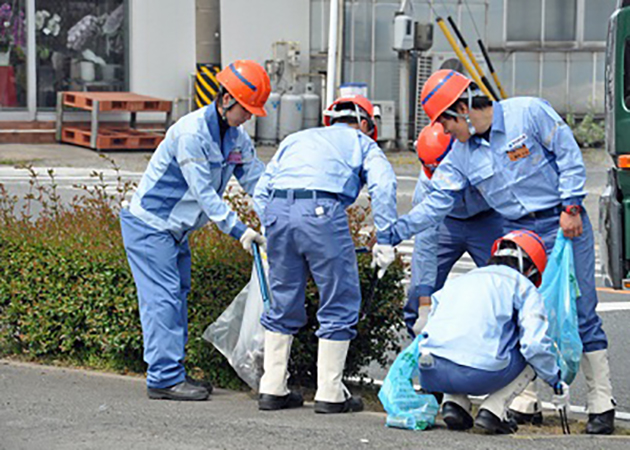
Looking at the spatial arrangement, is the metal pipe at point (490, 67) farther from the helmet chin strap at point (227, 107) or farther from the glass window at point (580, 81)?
the helmet chin strap at point (227, 107)

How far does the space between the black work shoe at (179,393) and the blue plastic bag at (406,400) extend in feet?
3.52

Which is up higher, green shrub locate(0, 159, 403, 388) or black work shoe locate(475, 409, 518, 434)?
green shrub locate(0, 159, 403, 388)

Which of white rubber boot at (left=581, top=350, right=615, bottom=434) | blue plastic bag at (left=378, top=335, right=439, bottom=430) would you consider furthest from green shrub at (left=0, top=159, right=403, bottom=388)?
white rubber boot at (left=581, top=350, right=615, bottom=434)

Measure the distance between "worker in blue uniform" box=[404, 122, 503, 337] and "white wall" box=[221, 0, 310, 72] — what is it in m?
16.8

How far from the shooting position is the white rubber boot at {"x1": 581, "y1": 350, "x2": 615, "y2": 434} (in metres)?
6.26

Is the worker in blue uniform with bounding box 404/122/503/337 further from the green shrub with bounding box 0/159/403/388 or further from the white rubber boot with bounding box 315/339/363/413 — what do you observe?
the white rubber boot with bounding box 315/339/363/413

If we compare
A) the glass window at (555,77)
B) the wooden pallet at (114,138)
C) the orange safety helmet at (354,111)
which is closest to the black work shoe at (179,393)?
the orange safety helmet at (354,111)

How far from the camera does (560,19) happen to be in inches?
984

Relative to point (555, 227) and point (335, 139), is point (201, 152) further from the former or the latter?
point (555, 227)

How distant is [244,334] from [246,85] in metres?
1.36

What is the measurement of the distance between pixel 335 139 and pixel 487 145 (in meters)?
0.82

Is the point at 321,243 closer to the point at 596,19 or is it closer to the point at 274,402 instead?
the point at 274,402

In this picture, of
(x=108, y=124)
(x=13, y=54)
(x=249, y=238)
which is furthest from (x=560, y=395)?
(x=13, y=54)

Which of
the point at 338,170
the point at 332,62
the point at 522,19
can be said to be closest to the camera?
the point at 338,170
